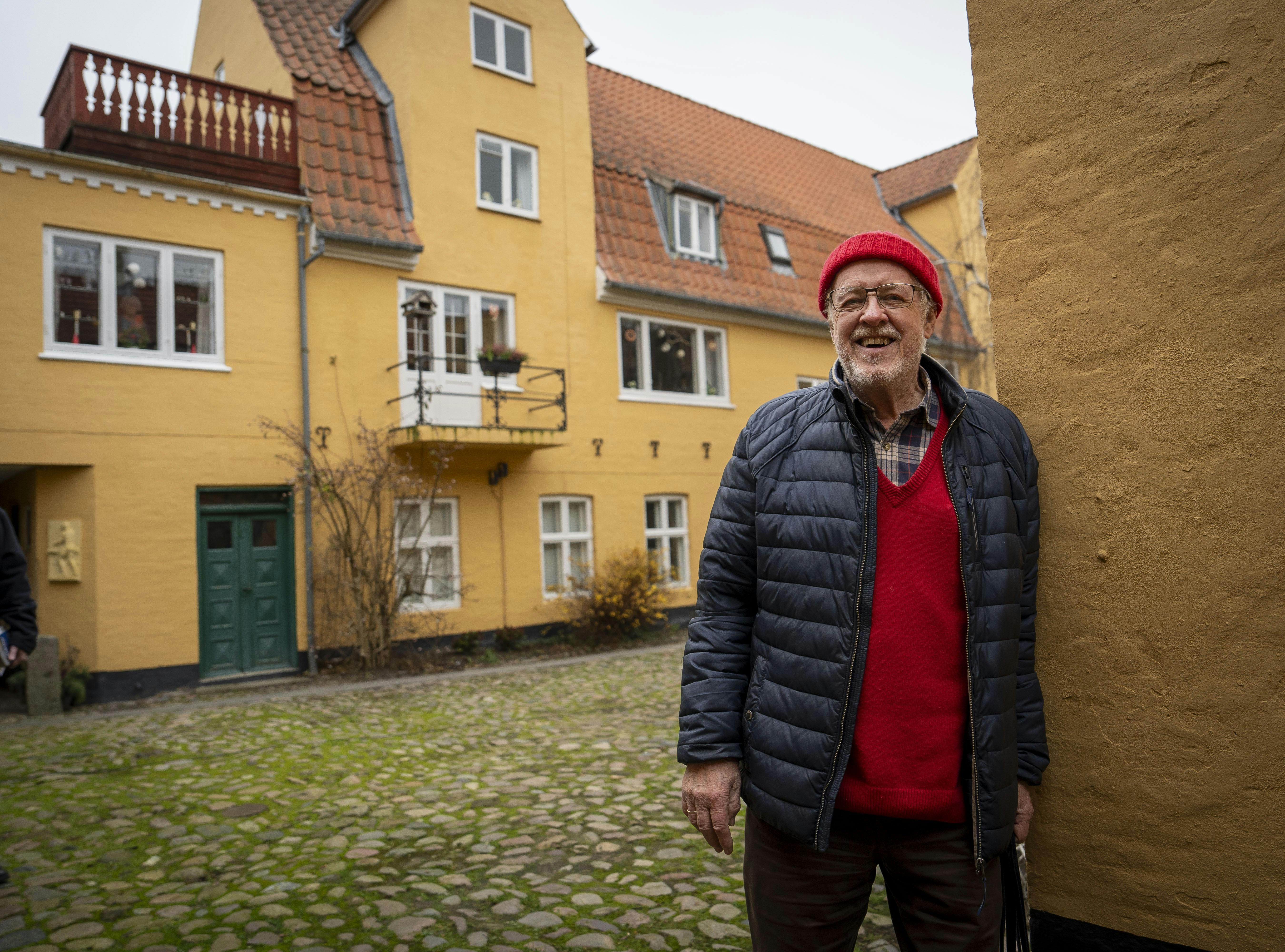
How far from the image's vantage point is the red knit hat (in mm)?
2158

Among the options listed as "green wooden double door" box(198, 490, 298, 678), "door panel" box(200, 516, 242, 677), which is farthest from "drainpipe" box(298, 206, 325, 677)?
"door panel" box(200, 516, 242, 677)

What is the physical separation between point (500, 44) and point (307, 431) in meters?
7.56

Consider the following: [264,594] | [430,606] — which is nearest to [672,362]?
[430,606]

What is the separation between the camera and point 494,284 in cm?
1394

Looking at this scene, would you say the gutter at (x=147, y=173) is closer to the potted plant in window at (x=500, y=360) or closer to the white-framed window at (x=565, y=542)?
the potted plant in window at (x=500, y=360)

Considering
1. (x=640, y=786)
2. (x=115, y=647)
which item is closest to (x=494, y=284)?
(x=115, y=647)

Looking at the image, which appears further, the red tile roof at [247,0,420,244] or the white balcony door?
the white balcony door

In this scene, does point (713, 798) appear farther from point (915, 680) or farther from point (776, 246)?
point (776, 246)

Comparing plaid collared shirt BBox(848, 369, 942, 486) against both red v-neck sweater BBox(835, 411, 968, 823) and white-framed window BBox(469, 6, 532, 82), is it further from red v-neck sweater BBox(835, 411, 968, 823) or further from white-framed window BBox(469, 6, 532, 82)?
white-framed window BBox(469, 6, 532, 82)

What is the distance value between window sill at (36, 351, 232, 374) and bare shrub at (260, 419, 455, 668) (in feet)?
2.99

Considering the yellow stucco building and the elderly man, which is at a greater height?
the yellow stucco building

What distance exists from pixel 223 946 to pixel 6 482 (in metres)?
11.7

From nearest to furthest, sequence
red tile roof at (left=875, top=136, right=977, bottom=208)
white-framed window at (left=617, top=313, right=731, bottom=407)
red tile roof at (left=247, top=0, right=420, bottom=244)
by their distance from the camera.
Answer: red tile roof at (left=247, top=0, right=420, bottom=244) → white-framed window at (left=617, top=313, right=731, bottom=407) → red tile roof at (left=875, top=136, right=977, bottom=208)

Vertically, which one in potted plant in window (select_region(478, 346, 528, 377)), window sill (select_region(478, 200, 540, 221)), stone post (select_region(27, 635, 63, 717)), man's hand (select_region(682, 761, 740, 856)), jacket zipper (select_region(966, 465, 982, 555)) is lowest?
stone post (select_region(27, 635, 63, 717))
